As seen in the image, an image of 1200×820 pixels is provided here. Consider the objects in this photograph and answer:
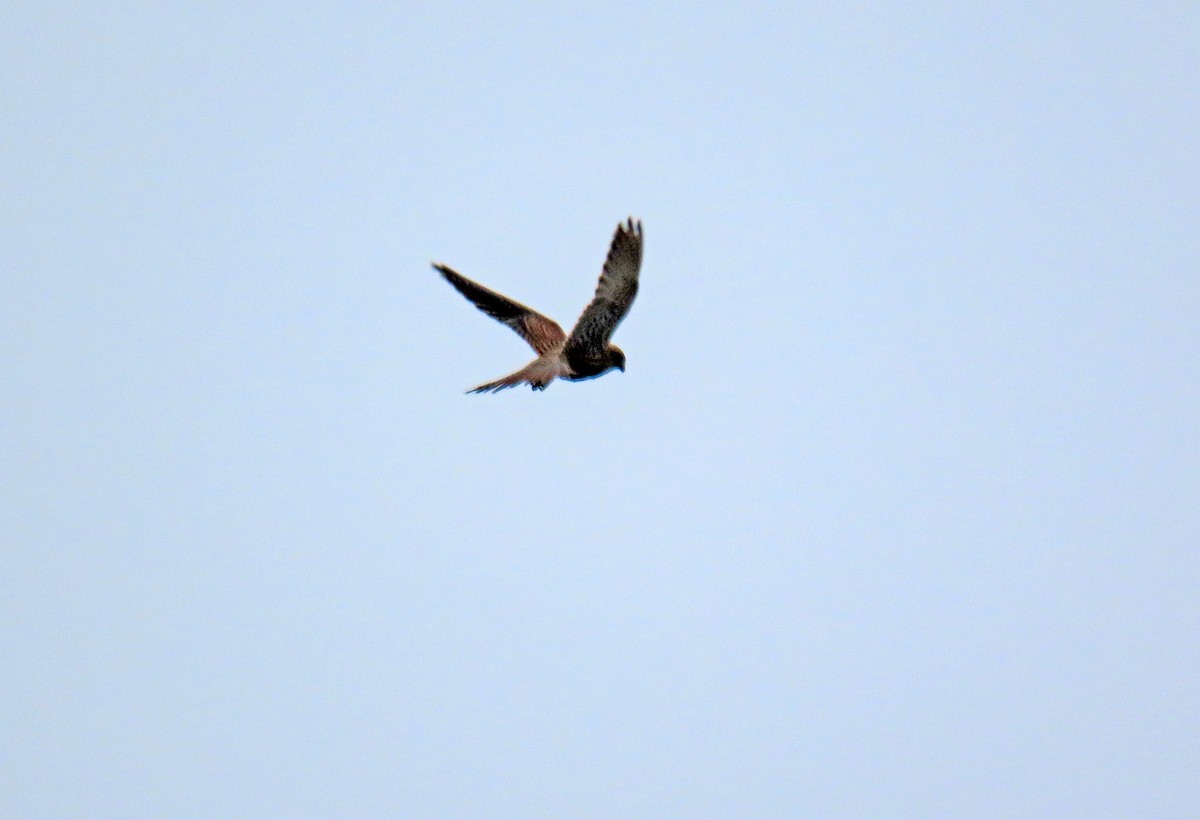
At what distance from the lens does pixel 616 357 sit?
13.3m

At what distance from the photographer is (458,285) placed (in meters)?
14.8

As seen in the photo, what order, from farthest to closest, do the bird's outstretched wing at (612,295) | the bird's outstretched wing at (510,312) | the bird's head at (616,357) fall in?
1. the bird's outstretched wing at (510,312)
2. the bird's head at (616,357)
3. the bird's outstretched wing at (612,295)

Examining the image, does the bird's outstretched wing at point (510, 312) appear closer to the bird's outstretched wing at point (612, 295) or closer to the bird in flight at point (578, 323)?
the bird in flight at point (578, 323)

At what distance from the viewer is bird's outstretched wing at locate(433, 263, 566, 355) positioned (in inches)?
575

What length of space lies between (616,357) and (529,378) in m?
1.16

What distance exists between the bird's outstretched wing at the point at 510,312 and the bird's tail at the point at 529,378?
1.37 metres

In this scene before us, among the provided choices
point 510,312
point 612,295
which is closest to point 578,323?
point 612,295

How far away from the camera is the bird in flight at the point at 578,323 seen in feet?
39.1

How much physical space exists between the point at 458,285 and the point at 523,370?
8.17 feet

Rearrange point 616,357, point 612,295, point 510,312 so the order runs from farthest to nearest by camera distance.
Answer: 1. point 510,312
2. point 616,357
3. point 612,295

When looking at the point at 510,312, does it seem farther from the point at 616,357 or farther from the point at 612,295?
the point at 612,295

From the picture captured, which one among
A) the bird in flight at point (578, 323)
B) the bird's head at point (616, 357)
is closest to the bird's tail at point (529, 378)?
the bird in flight at point (578, 323)

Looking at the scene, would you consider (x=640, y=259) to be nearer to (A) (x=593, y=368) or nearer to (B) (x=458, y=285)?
(A) (x=593, y=368)

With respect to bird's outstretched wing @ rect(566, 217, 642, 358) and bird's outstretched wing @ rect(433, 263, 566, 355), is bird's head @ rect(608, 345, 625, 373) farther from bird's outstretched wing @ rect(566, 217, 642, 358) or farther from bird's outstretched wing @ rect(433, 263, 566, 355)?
bird's outstretched wing @ rect(433, 263, 566, 355)
